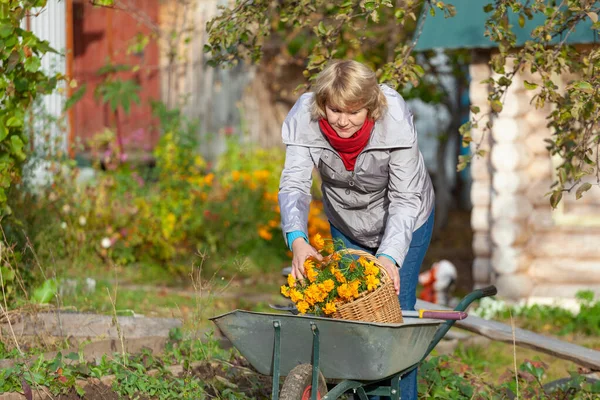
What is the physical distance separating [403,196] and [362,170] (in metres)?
0.19

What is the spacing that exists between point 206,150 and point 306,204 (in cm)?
695

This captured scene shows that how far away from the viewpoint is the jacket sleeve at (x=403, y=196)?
3.25m

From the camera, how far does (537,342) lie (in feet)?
14.4

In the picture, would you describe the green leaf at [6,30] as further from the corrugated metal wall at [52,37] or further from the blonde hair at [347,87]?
the corrugated metal wall at [52,37]

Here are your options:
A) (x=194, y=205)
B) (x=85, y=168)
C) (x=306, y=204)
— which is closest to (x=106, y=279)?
(x=194, y=205)

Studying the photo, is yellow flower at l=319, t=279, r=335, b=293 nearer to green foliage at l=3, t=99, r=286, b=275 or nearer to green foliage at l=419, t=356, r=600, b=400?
green foliage at l=419, t=356, r=600, b=400

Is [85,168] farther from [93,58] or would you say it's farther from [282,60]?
[282,60]

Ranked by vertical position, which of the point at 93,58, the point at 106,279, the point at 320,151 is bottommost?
the point at 106,279

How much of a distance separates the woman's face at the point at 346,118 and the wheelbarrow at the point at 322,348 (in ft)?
2.49

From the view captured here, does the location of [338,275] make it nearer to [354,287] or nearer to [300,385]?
[354,287]

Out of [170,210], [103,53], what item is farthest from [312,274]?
[103,53]

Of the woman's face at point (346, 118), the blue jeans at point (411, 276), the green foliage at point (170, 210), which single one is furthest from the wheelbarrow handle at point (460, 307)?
the green foliage at point (170, 210)

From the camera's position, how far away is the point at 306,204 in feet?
11.0

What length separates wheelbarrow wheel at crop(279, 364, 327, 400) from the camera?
2.81 m
